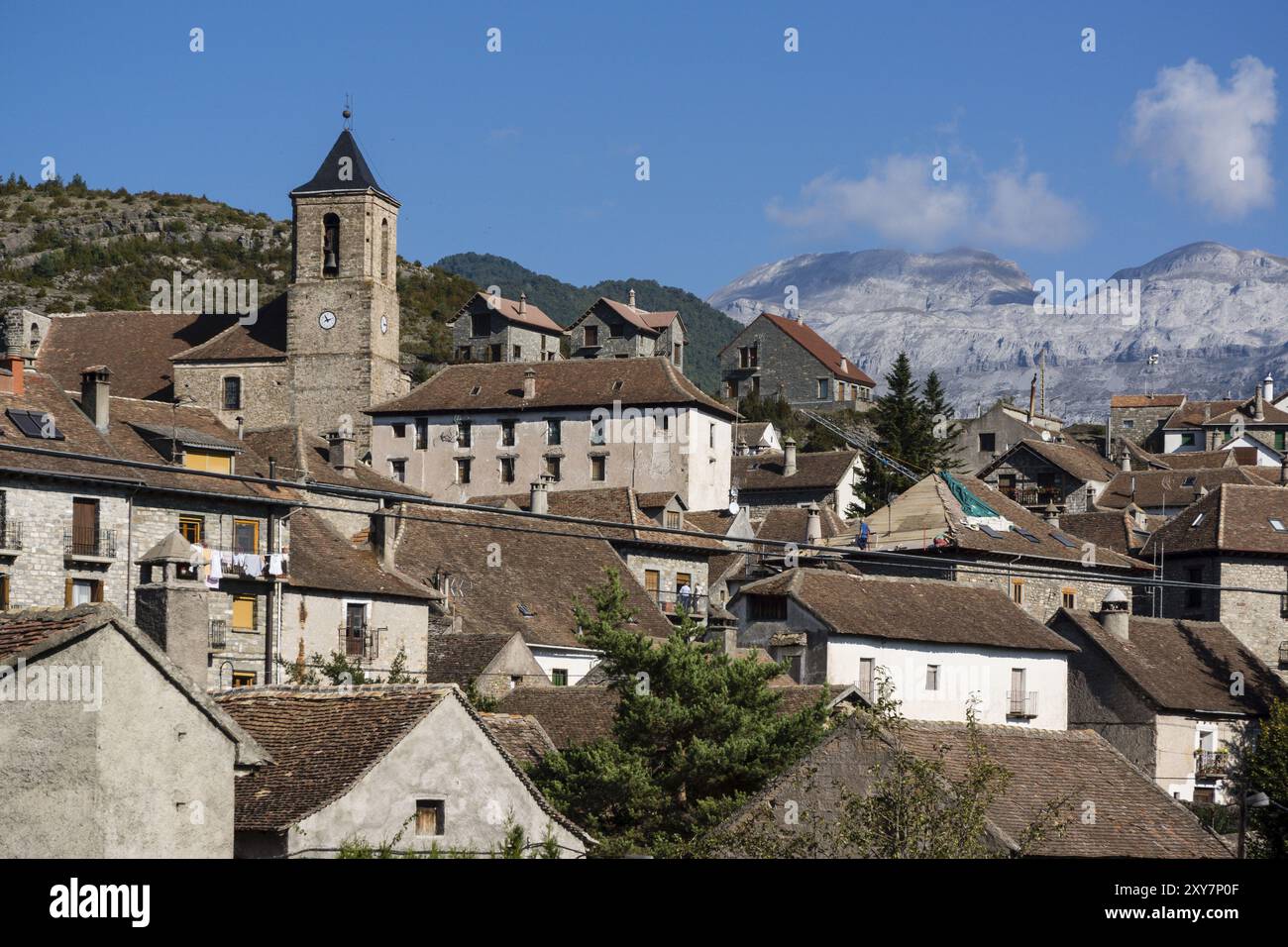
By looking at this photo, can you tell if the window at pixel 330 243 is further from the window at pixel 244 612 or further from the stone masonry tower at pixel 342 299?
the window at pixel 244 612

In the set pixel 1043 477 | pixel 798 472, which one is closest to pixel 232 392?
pixel 798 472

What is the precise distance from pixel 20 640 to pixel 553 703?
70.6ft

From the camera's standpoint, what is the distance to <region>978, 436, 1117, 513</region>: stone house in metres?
97.6

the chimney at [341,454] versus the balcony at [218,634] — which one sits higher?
the chimney at [341,454]

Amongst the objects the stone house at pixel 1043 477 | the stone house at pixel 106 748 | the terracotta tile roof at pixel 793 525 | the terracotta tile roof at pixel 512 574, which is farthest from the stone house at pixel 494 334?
the stone house at pixel 106 748

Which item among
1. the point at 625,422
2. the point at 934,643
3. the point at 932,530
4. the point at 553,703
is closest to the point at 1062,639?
the point at 934,643

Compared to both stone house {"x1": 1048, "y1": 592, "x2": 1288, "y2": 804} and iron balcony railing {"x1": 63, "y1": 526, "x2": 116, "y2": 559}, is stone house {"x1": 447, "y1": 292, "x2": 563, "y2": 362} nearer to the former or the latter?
stone house {"x1": 1048, "y1": 592, "x2": 1288, "y2": 804}

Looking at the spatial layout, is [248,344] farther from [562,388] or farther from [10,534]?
[10,534]

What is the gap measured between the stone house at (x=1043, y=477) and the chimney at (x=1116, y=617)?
3327 centimetres

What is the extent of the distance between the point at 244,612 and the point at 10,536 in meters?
5.91

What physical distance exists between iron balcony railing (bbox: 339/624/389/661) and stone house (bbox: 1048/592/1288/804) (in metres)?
22.1

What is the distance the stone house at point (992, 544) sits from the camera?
67.7 m
